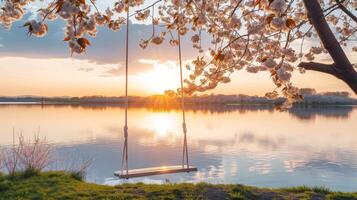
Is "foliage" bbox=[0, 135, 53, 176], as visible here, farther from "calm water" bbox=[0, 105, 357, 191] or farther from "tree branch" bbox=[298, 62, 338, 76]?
"tree branch" bbox=[298, 62, 338, 76]

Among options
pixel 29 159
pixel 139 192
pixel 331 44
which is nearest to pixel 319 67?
pixel 331 44

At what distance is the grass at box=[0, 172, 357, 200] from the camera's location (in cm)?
866

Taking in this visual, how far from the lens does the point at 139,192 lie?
357 inches

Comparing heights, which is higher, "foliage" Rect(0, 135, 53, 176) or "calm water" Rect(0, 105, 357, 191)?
"foliage" Rect(0, 135, 53, 176)

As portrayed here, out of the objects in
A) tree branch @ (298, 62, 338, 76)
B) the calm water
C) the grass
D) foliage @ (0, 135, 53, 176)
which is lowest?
the calm water

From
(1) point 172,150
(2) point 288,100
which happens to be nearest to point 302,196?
(2) point 288,100

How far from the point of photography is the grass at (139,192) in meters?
8.66

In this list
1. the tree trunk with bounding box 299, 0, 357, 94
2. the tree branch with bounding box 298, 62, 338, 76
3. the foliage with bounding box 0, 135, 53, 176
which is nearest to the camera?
the tree trunk with bounding box 299, 0, 357, 94

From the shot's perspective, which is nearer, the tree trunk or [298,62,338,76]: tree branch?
the tree trunk

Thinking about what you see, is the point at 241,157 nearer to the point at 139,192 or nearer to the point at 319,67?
the point at 139,192

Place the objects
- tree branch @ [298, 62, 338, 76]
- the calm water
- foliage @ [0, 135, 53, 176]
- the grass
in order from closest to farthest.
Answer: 1. tree branch @ [298, 62, 338, 76]
2. the grass
3. foliage @ [0, 135, 53, 176]
4. the calm water

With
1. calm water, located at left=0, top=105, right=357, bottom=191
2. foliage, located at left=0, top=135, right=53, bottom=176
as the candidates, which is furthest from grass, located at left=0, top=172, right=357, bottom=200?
calm water, located at left=0, top=105, right=357, bottom=191

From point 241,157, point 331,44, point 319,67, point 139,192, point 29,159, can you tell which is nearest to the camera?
point 331,44

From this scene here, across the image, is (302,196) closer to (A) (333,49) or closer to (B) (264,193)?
(B) (264,193)
